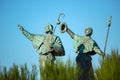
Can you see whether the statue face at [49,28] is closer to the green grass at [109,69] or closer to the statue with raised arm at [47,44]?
the statue with raised arm at [47,44]

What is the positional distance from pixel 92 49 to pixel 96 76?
5.55 ft

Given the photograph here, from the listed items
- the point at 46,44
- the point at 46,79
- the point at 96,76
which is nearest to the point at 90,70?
the point at 96,76

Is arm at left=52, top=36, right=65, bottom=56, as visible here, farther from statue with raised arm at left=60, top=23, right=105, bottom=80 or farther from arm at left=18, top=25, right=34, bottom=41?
arm at left=18, top=25, right=34, bottom=41

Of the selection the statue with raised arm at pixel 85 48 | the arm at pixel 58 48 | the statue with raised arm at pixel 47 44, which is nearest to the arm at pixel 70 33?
the statue with raised arm at pixel 85 48

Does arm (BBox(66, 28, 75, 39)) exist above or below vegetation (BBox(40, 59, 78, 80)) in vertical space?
above

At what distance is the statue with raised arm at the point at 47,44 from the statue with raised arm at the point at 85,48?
65 cm

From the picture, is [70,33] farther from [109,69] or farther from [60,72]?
[60,72]

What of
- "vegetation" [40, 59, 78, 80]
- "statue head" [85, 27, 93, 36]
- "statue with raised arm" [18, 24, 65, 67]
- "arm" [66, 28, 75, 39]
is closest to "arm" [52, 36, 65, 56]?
"statue with raised arm" [18, 24, 65, 67]

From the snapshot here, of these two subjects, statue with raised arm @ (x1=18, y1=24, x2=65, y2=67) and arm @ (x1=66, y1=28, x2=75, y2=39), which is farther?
arm @ (x1=66, y1=28, x2=75, y2=39)

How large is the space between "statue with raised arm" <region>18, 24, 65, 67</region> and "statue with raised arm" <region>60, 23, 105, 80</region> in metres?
0.65

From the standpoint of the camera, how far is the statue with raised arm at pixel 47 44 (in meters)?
15.6

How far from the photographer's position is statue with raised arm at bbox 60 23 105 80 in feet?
52.6

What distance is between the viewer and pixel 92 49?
1642cm

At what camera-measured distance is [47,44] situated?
52.5ft
